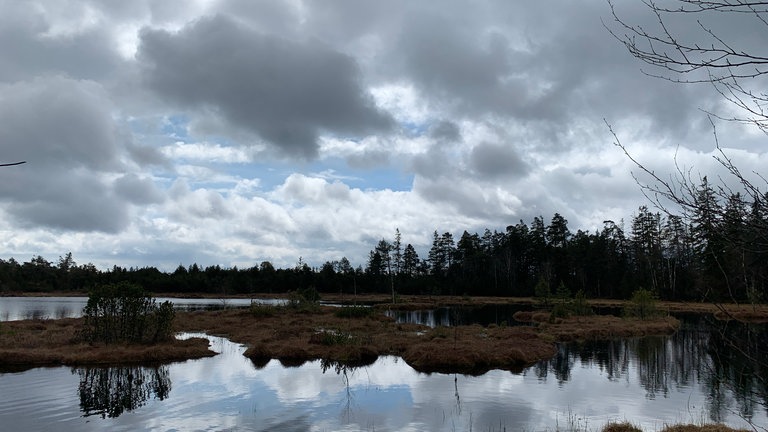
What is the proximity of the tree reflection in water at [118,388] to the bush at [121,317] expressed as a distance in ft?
19.4

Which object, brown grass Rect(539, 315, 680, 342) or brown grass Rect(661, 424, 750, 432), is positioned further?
brown grass Rect(539, 315, 680, 342)

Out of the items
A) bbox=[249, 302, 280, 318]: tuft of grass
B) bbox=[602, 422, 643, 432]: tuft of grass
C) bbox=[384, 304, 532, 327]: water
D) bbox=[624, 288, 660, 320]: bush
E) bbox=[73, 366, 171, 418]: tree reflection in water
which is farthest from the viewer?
bbox=[624, 288, 660, 320]: bush

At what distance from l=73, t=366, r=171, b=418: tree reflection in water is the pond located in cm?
4

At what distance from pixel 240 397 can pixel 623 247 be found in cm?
10291

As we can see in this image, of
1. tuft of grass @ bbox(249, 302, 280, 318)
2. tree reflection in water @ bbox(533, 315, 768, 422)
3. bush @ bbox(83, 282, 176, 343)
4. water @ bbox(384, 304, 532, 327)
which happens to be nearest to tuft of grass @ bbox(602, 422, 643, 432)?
tree reflection in water @ bbox(533, 315, 768, 422)

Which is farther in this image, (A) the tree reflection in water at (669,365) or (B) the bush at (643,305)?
(B) the bush at (643,305)

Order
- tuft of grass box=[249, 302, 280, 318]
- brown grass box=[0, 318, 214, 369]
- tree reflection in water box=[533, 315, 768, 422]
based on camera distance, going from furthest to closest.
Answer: tuft of grass box=[249, 302, 280, 318], brown grass box=[0, 318, 214, 369], tree reflection in water box=[533, 315, 768, 422]

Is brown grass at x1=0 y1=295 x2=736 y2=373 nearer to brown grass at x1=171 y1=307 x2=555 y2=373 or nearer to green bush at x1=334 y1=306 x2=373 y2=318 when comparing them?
brown grass at x1=171 y1=307 x2=555 y2=373

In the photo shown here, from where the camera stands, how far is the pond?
1575 centimetres

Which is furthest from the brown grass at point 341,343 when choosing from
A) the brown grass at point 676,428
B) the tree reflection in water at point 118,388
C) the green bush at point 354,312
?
the brown grass at point 676,428

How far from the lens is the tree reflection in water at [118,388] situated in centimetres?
1723

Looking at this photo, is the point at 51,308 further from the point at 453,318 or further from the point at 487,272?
the point at 487,272

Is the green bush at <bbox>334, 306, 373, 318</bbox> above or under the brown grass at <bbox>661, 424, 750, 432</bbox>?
above

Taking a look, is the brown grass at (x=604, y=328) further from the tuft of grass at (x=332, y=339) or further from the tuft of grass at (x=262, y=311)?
the tuft of grass at (x=262, y=311)
